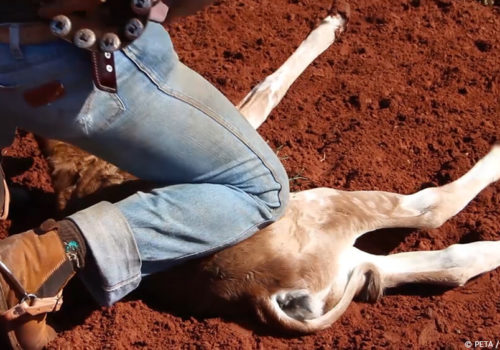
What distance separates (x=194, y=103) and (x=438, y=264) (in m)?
1.66

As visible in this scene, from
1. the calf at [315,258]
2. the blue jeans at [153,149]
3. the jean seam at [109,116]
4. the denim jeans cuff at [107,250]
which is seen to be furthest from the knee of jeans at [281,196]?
the jean seam at [109,116]

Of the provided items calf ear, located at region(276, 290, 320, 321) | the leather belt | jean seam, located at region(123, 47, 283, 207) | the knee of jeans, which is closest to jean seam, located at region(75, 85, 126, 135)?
jean seam, located at region(123, 47, 283, 207)

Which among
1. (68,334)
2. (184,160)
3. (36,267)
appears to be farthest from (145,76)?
(68,334)

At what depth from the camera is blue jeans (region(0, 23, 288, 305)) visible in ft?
9.86

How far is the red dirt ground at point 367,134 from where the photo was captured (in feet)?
12.5

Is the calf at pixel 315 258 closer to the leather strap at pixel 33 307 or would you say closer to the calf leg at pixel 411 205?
the calf leg at pixel 411 205

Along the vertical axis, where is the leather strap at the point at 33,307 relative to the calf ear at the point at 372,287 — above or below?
below

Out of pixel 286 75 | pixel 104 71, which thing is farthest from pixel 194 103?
pixel 286 75

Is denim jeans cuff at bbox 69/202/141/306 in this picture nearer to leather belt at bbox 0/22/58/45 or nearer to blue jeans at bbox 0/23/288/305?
blue jeans at bbox 0/23/288/305

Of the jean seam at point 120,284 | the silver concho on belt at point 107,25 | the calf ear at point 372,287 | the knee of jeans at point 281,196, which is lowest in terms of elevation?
the jean seam at point 120,284

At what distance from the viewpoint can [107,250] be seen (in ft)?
11.0

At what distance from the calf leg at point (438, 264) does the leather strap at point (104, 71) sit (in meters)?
1.68

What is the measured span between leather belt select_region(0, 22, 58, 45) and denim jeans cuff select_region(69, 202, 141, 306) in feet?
2.76

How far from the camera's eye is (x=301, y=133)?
505cm
